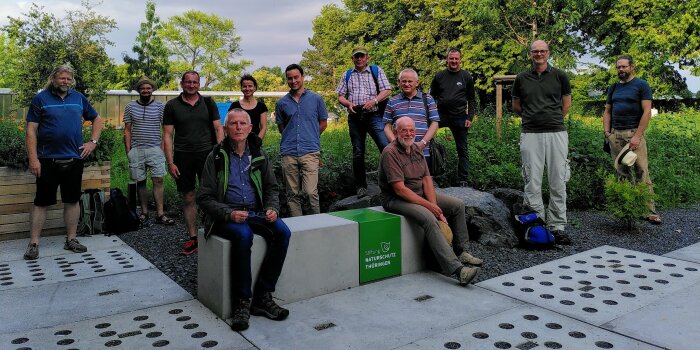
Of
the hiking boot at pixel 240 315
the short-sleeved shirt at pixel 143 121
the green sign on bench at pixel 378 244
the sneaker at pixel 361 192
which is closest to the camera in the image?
the hiking boot at pixel 240 315

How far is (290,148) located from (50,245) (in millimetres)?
3025

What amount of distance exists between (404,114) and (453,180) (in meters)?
2.79

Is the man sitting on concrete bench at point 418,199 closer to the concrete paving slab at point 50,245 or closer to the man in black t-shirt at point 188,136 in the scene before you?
the man in black t-shirt at point 188,136

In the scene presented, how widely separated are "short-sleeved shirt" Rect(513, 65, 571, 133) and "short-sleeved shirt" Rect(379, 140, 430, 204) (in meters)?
1.80

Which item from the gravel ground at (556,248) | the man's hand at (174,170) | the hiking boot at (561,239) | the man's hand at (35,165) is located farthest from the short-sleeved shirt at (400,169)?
the man's hand at (35,165)

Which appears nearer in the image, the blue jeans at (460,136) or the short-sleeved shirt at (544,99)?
the short-sleeved shirt at (544,99)

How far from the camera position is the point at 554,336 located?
361cm

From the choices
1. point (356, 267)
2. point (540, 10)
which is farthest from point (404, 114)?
point (540, 10)

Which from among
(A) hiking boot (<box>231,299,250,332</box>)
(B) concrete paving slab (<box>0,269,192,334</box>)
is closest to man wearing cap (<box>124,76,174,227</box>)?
(B) concrete paving slab (<box>0,269,192,334</box>)

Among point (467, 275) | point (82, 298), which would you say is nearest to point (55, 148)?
point (82, 298)

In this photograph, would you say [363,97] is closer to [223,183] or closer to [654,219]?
[223,183]

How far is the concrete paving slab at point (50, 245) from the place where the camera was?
5.90m

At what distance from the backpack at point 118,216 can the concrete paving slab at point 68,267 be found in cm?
97

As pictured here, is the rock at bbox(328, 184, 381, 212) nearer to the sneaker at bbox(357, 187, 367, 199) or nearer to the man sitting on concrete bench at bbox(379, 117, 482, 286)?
the sneaker at bbox(357, 187, 367, 199)
